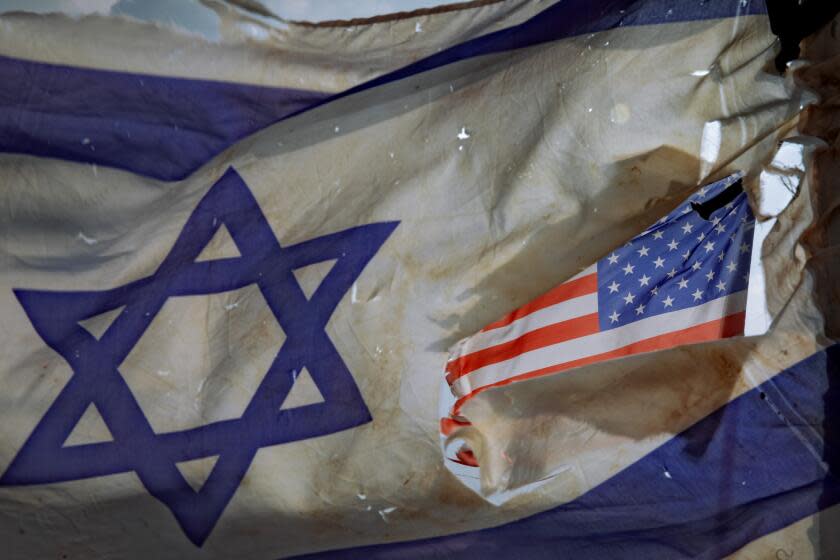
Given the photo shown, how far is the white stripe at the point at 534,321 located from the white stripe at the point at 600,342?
0.14ft

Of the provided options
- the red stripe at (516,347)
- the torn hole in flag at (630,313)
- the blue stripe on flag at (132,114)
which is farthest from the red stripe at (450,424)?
the blue stripe on flag at (132,114)

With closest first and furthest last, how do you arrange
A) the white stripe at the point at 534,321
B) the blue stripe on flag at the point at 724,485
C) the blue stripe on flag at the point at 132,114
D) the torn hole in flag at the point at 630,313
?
the blue stripe on flag at the point at 724,485
the torn hole in flag at the point at 630,313
the white stripe at the point at 534,321
the blue stripe on flag at the point at 132,114

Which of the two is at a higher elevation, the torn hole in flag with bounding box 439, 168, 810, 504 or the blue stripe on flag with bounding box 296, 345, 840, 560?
the torn hole in flag with bounding box 439, 168, 810, 504

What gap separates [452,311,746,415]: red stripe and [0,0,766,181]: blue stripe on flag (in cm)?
63

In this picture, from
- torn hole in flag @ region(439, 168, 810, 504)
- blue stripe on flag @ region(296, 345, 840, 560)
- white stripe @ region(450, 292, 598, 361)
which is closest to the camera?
blue stripe on flag @ region(296, 345, 840, 560)

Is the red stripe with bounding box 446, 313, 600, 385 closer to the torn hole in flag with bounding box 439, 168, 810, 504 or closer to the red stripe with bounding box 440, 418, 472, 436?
the torn hole in flag with bounding box 439, 168, 810, 504


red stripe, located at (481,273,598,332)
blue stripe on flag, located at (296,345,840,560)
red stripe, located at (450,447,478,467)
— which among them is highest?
red stripe, located at (481,273,598,332)

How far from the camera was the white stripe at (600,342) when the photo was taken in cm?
175

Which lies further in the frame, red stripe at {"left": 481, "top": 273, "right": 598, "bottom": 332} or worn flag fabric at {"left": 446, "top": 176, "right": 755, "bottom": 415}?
red stripe at {"left": 481, "top": 273, "right": 598, "bottom": 332}

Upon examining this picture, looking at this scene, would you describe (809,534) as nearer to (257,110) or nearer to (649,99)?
(649,99)

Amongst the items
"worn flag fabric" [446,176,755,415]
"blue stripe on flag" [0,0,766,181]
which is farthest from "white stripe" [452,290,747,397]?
"blue stripe on flag" [0,0,766,181]

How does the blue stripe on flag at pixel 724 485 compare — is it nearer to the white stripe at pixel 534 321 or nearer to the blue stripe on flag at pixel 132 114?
the white stripe at pixel 534 321

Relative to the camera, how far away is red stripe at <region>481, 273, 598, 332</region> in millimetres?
1853

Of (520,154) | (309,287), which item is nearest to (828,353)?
(520,154)
